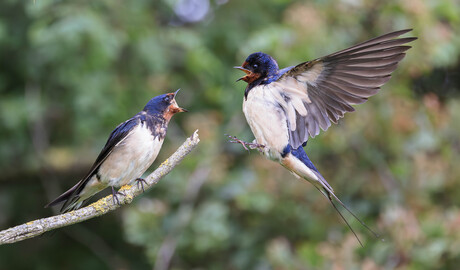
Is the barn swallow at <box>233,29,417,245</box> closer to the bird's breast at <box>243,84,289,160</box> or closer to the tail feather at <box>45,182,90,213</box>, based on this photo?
the bird's breast at <box>243,84,289,160</box>

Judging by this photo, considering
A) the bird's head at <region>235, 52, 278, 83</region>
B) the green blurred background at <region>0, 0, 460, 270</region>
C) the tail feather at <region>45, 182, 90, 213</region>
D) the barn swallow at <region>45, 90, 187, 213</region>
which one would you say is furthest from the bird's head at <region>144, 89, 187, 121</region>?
the green blurred background at <region>0, 0, 460, 270</region>

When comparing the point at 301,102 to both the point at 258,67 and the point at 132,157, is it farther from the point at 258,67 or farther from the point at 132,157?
the point at 132,157

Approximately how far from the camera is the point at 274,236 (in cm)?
534

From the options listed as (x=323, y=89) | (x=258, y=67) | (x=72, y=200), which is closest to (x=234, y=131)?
(x=72, y=200)

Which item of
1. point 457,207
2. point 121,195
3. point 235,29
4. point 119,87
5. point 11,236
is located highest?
point 235,29

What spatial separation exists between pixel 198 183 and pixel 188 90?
4.13ft

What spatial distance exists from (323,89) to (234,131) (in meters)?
3.44

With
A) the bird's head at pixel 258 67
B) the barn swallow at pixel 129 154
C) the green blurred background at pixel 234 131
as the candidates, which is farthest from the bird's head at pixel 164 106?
the green blurred background at pixel 234 131

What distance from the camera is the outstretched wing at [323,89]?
1594mm

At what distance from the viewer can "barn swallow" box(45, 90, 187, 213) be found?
7.25 feet

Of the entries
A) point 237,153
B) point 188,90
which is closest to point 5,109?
point 188,90

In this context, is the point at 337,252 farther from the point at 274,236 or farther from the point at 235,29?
the point at 235,29

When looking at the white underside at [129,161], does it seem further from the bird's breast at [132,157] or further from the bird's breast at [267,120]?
the bird's breast at [267,120]

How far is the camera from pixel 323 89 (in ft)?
5.68
